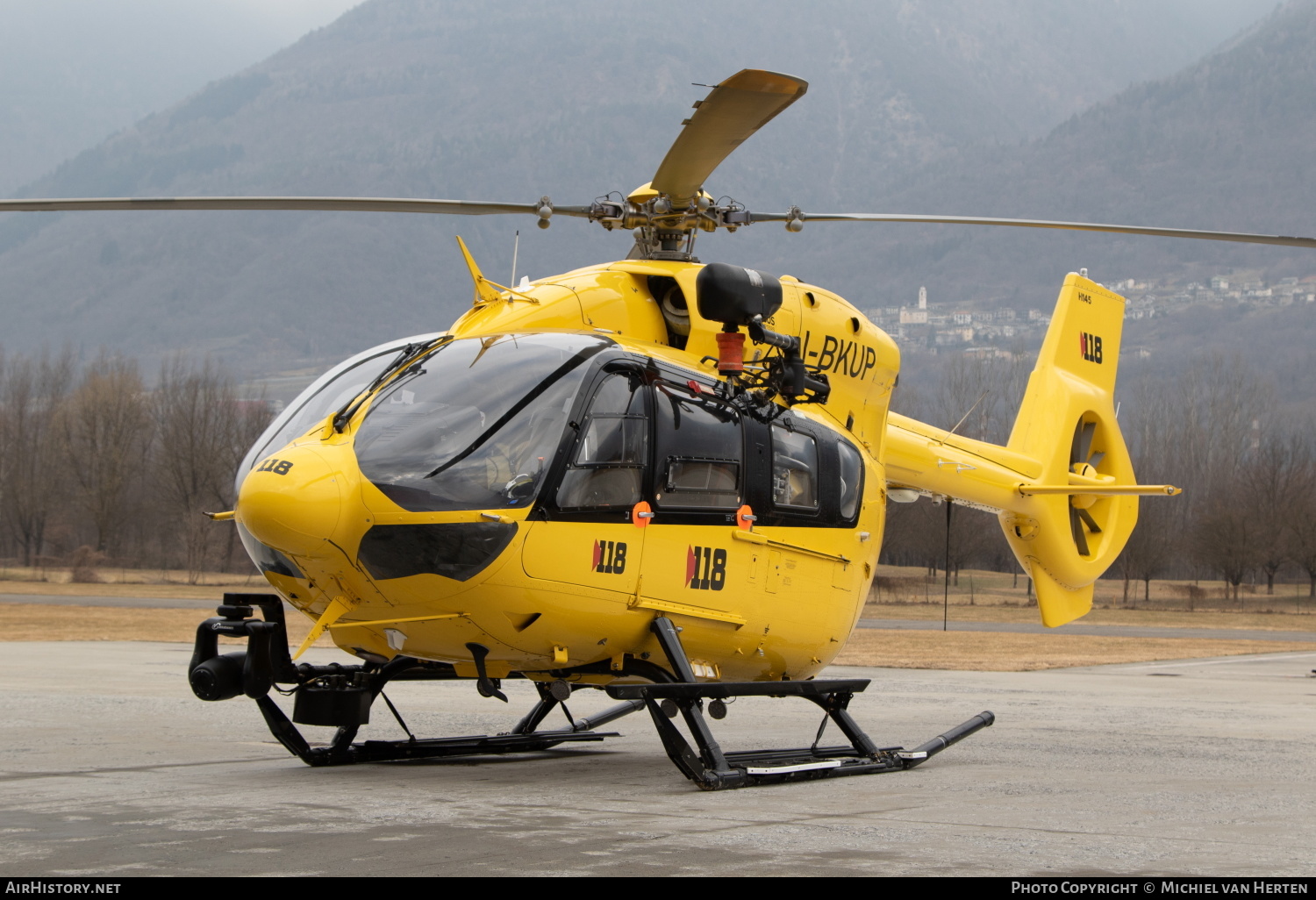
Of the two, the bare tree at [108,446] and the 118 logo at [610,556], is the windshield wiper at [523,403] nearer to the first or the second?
the 118 logo at [610,556]

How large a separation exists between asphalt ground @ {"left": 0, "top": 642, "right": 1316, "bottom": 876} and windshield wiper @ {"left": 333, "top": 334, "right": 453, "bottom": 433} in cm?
216

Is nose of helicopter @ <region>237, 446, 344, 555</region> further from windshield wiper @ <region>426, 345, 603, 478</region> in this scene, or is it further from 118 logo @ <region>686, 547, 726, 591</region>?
118 logo @ <region>686, 547, 726, 591</region>

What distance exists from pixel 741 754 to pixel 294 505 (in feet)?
11.3

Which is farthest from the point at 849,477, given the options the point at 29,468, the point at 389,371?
the point at 29,468

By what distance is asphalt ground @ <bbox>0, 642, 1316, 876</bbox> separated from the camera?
18.6 ft

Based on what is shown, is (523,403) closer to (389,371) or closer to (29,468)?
(389,371)

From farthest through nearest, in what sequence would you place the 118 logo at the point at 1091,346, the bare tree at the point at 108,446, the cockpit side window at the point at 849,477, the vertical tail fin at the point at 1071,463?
the bare tree at the point at 108,446 → the 118 logo at the point at 1091,346 → the vertical tail fin at the point at 1071,463 → the cockpit side window at the point at 849,477

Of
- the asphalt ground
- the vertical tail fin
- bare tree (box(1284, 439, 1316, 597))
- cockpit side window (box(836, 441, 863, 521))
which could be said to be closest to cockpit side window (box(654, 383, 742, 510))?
cockpit side window (box(836, 441, 863, 521))

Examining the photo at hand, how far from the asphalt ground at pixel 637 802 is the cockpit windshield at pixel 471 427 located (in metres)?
1.72

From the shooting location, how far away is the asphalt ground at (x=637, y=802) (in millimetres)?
5664

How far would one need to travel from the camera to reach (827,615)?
990cm

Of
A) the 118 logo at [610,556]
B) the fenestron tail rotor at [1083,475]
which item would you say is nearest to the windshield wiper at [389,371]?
the 118 logo at [610,556]

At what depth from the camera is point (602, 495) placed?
26.8 ft

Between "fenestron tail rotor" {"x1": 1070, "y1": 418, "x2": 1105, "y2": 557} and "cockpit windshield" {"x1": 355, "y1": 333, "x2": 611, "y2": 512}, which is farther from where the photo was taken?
"fenestron tail rotor" {"x1": 1070, "y1": 418, "x2": 1105, "y2": 557}
